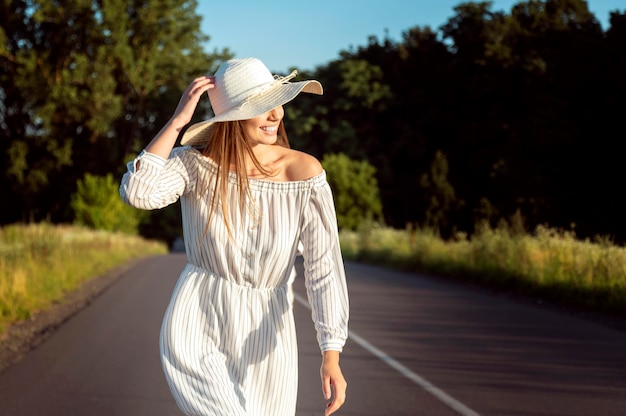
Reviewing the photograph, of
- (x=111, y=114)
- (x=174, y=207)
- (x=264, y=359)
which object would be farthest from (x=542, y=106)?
(x=264, y=359)

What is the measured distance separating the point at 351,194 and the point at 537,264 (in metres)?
35.6

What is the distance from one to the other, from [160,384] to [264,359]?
5372 mm

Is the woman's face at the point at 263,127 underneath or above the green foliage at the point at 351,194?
above

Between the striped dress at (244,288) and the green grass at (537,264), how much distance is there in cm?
1138

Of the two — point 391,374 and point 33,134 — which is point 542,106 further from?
point 391,374

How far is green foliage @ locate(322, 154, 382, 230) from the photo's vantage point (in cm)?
5316

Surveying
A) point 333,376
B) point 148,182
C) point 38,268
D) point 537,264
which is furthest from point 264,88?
point 38,268

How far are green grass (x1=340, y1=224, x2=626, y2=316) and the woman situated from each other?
11385 mm

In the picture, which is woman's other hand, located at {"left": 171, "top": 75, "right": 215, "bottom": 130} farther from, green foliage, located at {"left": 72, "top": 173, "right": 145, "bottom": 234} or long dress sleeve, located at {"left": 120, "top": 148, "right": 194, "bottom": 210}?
green foliage, located at {"left": 72, "top": 173, "right": 145, "bottom": 234}

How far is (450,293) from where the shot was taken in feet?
58.0

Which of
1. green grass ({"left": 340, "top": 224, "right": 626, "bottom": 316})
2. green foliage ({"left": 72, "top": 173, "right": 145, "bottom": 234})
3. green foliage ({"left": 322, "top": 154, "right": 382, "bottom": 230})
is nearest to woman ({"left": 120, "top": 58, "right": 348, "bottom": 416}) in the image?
green grass ({"left": 340, "top": 224, "right": 626, "bottom": 316})

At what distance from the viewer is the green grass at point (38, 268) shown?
46.5 feet

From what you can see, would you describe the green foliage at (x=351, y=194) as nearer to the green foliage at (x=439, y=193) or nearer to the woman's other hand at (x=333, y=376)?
the green foliage at (x=439, y=193)

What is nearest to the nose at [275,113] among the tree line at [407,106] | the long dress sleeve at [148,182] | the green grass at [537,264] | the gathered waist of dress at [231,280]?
the long dress sleeve at [148,182]
